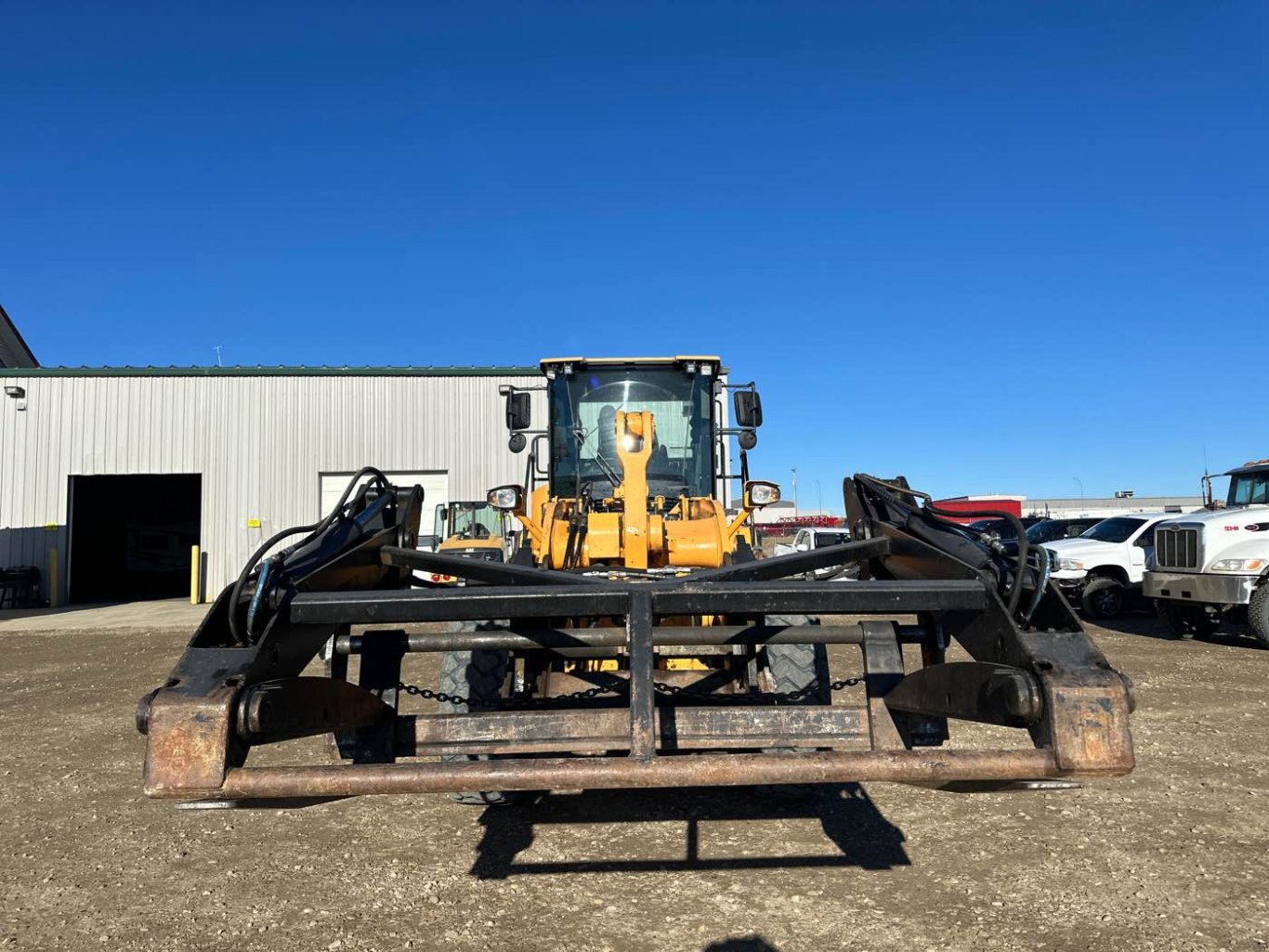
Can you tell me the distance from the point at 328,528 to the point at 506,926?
5.82 ft

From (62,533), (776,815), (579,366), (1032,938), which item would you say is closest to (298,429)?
(62,533)

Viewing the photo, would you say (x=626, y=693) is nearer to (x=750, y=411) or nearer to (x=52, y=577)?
(x=750, y=411)

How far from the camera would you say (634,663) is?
9.19 ft

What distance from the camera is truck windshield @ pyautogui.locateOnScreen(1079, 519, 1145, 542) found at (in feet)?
48.4

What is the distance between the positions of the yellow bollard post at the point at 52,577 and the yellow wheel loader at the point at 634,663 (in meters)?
18.7

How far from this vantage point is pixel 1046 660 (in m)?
2.79

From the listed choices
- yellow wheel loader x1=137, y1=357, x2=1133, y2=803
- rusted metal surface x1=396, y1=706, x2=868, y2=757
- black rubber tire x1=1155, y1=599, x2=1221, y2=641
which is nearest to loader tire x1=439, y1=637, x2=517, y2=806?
yellow wheel loader x1=137, y1=357, x2=1133, y2=803

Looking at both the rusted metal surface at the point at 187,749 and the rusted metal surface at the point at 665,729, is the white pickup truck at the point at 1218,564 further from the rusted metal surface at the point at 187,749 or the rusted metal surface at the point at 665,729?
the rusted metal surface at the point at 187,749

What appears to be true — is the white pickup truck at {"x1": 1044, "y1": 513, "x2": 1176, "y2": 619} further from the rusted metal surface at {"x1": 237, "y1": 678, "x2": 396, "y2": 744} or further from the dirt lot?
the rusted metal surface at {"x1": 237, "y1": 678, "x2": 396, "y2": 744}

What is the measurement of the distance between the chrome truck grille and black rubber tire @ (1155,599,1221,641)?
25.7 inches

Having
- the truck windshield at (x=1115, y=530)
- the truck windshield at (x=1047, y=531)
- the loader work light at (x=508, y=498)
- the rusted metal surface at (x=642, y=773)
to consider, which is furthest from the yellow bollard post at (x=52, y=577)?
the truck windshield at (x=1115, y=530)

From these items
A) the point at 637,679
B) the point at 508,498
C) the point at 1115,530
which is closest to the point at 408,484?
the point at 1115,530

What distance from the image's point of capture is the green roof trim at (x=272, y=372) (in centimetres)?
1983

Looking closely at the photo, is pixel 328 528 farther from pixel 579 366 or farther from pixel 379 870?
pixel 579 366
